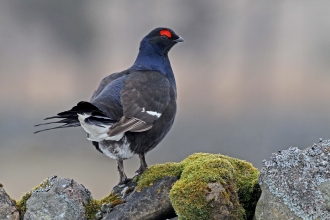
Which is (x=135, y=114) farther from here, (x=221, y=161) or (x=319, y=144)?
(x=319, y=144)

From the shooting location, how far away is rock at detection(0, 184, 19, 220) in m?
4.97

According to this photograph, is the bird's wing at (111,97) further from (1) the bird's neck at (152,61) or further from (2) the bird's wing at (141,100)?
→ (1) the bird's neck at (152,61)

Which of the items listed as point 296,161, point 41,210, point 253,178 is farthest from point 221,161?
point 41,210

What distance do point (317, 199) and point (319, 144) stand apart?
0.56 meters

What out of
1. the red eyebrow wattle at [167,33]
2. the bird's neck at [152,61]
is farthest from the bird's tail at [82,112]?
the red eyebrow wattle at [167,33]

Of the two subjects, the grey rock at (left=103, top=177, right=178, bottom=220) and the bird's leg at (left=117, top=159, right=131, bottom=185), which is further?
the bird's leg at (left=117, top=159, right=131, bottom=185)

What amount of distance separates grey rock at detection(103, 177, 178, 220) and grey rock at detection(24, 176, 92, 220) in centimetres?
38

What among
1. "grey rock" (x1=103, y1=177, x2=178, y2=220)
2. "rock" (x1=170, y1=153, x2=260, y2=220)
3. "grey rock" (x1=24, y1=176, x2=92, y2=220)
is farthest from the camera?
"grey rock" (x1=24, y1=176, x2=92, y2=220)

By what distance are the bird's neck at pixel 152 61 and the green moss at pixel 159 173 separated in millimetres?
2241

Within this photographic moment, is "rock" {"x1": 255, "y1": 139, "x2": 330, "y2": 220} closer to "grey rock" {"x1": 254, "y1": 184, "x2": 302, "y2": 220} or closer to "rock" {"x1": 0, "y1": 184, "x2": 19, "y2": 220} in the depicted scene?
"grey rock" {"x1": 254, "y1": 184, "x2": 302, "y2": 220}

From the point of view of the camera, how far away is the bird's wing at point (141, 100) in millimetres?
5867

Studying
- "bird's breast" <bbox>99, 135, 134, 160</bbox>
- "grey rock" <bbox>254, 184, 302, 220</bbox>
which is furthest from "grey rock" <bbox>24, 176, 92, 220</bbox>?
"grey rock" <bbox>254, 184, 302, 220</bbox>

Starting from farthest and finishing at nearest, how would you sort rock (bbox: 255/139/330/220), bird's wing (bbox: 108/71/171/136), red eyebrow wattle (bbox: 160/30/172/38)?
red eyebrow wattle (bbox: 160/30/172/38) < bird's wing (bbox: 108/71/171/136) < rock (bbox: 255/139/330/220)

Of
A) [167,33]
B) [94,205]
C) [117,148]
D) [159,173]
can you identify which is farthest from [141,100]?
[167,33]
